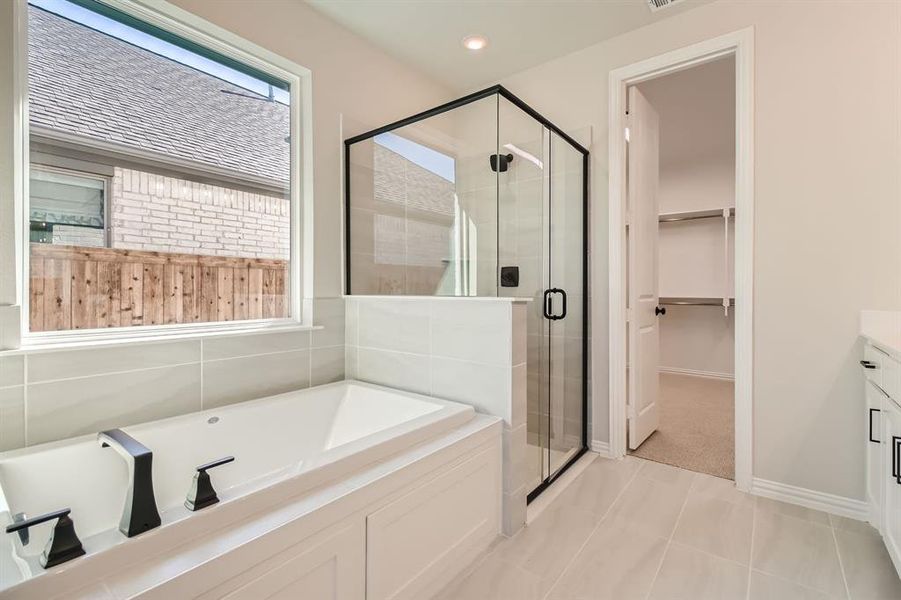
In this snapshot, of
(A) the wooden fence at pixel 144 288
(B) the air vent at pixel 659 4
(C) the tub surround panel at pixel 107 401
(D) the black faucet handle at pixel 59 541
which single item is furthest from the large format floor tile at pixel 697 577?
(B) the air vent at pixel 659 4

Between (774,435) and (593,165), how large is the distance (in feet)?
5.94

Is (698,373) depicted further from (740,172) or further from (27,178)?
(27,178)

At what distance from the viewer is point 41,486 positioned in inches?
51.3

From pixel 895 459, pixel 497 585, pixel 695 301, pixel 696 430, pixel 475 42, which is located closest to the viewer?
pixel 895 459

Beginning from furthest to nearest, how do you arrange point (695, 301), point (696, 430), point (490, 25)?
point (695, 301), point (696, 430), point (490, 25)

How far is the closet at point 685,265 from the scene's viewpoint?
268 centimetres

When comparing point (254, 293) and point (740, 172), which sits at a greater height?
point (740, 172)

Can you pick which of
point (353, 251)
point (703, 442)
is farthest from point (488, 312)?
point (703, 442)

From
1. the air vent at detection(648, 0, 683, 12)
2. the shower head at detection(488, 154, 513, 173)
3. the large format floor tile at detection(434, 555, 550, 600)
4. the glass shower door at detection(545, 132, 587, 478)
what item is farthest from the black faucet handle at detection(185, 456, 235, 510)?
the air vent at detection(648, 0, 683, 12)

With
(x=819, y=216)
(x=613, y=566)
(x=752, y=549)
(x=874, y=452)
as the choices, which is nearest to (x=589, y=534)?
(x=613, y=566)

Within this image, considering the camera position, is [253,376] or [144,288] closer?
[144,288]

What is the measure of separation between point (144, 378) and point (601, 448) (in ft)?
8.26

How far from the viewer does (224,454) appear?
175 centimetres

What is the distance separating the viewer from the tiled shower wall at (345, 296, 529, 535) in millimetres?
1808
